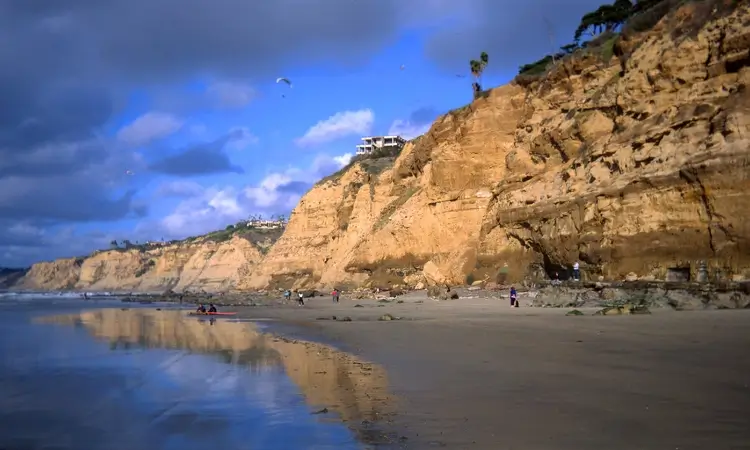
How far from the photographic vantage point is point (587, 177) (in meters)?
26.6

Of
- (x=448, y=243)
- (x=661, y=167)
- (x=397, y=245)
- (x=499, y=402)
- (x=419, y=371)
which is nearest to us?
(x=499, y=402)

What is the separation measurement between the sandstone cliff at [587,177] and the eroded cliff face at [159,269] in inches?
1793

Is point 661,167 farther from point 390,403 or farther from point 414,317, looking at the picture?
point 390,403

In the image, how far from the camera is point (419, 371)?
916 cm

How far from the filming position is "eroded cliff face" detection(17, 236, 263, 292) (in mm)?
99500

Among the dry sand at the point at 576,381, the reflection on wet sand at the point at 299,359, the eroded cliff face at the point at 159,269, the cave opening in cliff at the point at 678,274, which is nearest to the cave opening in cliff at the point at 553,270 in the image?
the cave opening in cliff at the point at 678,274

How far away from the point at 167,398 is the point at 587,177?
23.0 meters

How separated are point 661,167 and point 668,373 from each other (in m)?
16.4

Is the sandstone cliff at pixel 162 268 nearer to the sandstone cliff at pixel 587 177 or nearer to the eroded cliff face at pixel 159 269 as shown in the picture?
the eroded cliff face at pixel 159 269

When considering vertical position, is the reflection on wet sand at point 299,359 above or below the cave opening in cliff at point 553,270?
below

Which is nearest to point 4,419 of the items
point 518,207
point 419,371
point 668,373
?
point 419,371

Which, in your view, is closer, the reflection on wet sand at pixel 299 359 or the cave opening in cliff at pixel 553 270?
the reflection on wet sand at pixel 299 359

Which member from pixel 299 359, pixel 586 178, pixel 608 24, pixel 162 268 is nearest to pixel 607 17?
pixel 608 24

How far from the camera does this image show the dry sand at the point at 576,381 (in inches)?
201
